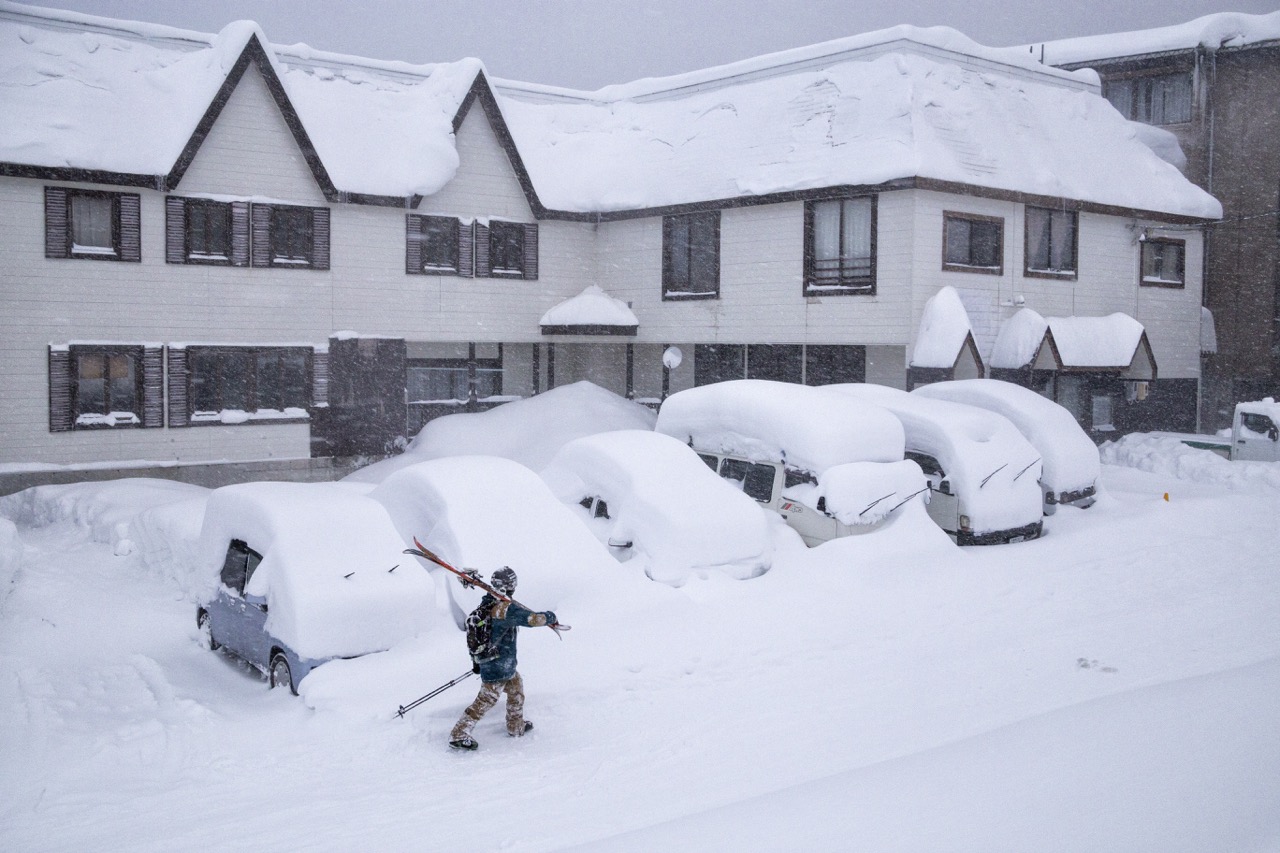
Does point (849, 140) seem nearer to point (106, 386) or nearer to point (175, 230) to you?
point (175, 230)

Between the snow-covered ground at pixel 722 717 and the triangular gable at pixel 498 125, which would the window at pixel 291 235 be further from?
the snow-covered ground at pixel 722 717

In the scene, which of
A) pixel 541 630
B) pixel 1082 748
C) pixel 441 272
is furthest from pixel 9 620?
pixel 441 272

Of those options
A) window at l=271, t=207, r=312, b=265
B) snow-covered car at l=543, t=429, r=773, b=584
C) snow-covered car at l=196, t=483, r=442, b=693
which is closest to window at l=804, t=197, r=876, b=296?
snow-covered car at l=543, t=429, r=773, b=584

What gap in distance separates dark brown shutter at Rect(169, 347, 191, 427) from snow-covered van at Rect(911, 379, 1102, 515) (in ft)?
45.7

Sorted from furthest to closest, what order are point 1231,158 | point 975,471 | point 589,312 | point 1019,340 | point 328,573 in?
1. point 1231,158
2. point 589,312
3. point 1019,340
4. point 975,471
5. point 328,573

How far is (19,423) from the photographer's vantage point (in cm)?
1898

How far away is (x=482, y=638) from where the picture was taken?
805 cm

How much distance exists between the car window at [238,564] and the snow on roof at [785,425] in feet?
21.9

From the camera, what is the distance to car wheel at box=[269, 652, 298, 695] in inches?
357

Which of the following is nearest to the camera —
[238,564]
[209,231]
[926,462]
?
[238,564]

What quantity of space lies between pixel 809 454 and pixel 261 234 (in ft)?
41.8

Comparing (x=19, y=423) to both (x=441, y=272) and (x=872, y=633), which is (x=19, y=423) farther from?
(x=872, y=633)

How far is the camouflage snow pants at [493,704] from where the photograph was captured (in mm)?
7938

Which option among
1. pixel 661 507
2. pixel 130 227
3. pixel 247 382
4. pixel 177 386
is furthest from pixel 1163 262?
pixel 130 227
